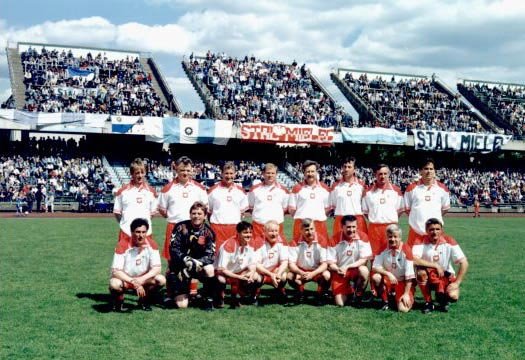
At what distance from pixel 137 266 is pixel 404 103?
35781mm

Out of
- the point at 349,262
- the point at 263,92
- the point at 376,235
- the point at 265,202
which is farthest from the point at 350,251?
the point at 263,92

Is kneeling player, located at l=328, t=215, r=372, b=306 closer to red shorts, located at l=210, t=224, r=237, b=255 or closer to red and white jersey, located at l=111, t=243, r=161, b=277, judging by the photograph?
red shorts, located at l=210, t=224, r=237, b=255

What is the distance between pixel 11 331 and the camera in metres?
5.92

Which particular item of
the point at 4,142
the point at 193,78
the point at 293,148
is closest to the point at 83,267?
the point at 4,142

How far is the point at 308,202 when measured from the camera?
861cm

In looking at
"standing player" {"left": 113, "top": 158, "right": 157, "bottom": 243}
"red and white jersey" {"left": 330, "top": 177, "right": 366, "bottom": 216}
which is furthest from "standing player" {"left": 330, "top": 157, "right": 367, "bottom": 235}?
"standing player" {"left": 113, "top": 158, "right": 157, "bottom": 243}

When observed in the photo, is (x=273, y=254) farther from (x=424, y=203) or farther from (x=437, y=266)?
(x=424, y=203)

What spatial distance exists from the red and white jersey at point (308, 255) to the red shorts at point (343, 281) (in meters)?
0.28

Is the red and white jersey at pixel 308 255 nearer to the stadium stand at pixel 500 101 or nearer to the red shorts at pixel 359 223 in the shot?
the red shorts at pixel 359 223

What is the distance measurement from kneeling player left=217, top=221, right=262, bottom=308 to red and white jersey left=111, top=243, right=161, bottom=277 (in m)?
0.86

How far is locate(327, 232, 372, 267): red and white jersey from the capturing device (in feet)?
25.2

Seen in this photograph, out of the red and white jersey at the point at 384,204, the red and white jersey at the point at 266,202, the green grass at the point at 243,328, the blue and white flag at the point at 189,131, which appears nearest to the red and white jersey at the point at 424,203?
the red and white jersey at the point at 384,204

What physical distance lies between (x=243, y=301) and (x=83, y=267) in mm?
4043

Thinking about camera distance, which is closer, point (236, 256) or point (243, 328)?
point (243, 328)
